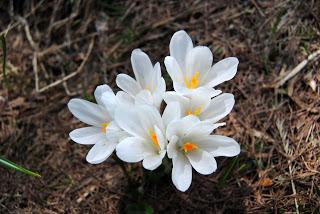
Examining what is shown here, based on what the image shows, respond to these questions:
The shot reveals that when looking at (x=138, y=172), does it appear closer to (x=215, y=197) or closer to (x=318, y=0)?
(x=215, y=197)

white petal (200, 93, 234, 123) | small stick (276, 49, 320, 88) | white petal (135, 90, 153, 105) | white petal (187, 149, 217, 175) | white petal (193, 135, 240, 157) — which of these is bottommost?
small stick (276, 49, 320, 88)

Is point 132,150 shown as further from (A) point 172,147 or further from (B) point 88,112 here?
(B) point 88,112

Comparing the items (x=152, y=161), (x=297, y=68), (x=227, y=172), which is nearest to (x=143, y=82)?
(x=152, y=161)

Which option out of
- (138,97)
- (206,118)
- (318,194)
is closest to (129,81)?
(138,97)

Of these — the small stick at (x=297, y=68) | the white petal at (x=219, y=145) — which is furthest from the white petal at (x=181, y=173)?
the small stick at (x=297, y=68)

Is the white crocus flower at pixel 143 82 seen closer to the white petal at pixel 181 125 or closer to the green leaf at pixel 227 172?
the white petal at pixel 181 125

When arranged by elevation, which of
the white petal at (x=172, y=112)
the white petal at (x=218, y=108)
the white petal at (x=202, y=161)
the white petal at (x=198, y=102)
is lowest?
the white petal at (x=202, y=161)

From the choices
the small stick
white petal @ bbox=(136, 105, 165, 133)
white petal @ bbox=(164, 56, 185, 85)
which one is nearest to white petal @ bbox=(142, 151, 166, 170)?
white petal @ bbox=(136, 105, 165, 133)

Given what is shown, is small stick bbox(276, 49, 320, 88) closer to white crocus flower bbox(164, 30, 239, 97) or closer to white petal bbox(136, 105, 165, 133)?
white crocus flower bbox(164, 30, 239, 97)
